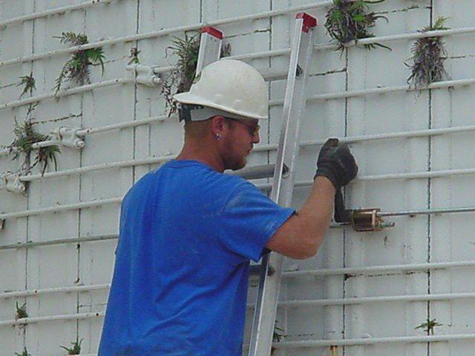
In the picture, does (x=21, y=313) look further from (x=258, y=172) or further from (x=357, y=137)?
(x=357, y=137)

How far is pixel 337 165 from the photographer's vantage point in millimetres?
4910

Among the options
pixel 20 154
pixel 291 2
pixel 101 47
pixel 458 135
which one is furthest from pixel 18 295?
pixel 458 135

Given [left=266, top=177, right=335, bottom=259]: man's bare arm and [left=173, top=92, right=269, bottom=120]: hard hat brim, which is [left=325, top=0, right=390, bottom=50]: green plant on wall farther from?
[left=266, top=177, right=335, bottom=259]: man's bare arm

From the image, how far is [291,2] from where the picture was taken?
5.43 m

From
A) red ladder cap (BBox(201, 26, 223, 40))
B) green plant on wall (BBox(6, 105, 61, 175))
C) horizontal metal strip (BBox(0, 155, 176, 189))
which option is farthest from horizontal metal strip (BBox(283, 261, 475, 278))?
green plant on wall (BBox(6, 105, 61, 175))

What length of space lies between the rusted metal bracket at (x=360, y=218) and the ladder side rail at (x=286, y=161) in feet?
0.72

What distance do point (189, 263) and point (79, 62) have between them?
1783mm

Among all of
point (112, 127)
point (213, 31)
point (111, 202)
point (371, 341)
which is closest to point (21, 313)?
point (111, 202)

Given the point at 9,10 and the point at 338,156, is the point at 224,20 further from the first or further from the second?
the point at 9,10

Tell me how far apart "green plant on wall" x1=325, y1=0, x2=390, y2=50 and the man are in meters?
0.50

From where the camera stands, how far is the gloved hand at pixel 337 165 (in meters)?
4.89

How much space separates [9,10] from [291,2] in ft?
6.07

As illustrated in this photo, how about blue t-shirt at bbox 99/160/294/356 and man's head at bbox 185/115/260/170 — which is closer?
blue t-shirt at bbox 99/160/294/356

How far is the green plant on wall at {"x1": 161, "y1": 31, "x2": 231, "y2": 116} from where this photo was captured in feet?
18.4
